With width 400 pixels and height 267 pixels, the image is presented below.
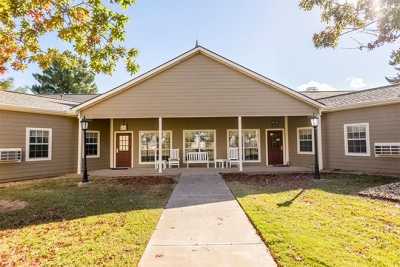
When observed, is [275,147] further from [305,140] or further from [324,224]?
[324,224]

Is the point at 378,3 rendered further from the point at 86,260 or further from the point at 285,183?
the point at 86,260

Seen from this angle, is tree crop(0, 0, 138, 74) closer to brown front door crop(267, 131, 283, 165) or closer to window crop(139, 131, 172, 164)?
window crop(139, 131, 172, 164)

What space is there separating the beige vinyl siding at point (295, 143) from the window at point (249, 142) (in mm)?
1832

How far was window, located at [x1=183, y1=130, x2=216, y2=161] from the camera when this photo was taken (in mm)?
14102

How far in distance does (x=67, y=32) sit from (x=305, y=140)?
12.1 m

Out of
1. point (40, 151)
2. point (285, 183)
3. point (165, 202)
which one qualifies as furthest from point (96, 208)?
point (40, 151)

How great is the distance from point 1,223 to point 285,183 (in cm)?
Result: 806

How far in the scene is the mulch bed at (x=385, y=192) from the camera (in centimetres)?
649

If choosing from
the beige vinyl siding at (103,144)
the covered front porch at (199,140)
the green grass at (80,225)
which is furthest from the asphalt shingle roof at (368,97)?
the beige vinyl siding at (103,144)

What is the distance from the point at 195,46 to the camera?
11781 mm

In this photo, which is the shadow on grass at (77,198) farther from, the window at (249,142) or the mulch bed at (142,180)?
the window at (249,142)

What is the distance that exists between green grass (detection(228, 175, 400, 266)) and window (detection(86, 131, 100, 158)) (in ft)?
29.1

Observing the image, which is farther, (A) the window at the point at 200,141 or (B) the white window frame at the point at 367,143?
(A) the window at the point at 200,141

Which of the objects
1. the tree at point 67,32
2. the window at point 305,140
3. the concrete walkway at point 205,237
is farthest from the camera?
the window at point 305,140
